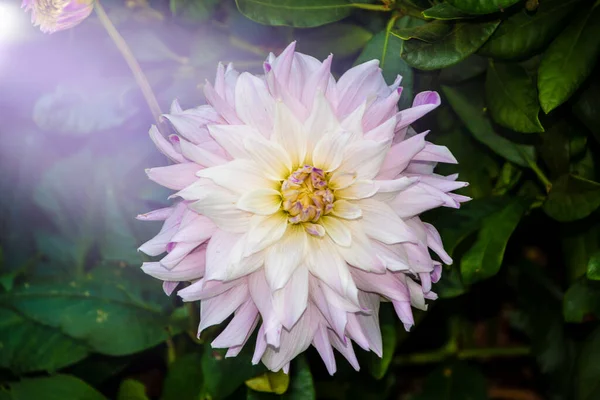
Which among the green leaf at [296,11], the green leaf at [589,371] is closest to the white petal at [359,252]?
the green leaf at [296,11]

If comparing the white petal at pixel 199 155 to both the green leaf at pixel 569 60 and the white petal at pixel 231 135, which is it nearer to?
the white petal at pixel 231 135

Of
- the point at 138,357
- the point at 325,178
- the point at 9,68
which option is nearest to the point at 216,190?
the point at 325,178

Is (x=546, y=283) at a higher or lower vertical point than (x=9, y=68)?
lower

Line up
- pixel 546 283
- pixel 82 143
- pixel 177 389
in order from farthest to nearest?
pixel 546 283 → pixel 82 143 → pixel 177 389

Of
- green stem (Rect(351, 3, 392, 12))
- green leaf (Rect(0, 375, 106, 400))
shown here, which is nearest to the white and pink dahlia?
green stem (Rect(351, 3, 392, 12))

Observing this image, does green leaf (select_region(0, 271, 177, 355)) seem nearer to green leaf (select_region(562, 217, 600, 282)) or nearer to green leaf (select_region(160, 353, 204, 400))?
green leaf (select_region(160, 353, 204, 400))

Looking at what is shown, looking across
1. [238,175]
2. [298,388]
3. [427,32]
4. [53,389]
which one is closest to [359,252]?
[238,175]

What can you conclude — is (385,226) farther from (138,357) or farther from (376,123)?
(138,357)
